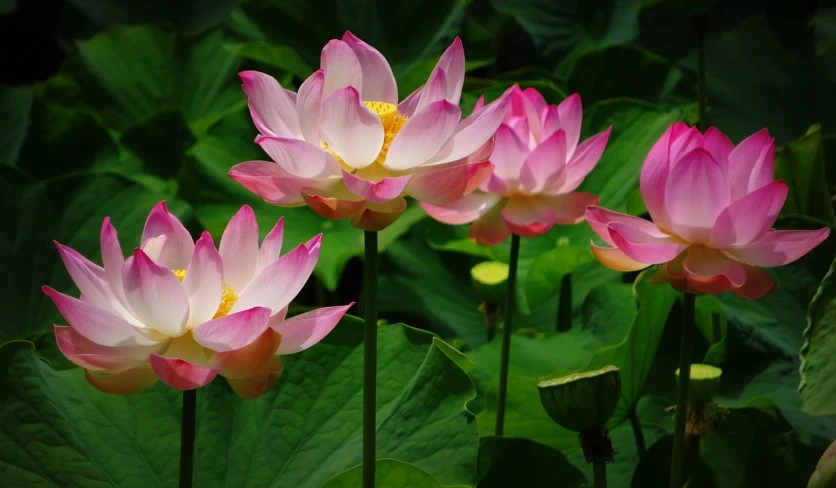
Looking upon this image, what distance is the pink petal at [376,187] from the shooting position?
0.46 metres

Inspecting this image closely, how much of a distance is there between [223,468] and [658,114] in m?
0.72

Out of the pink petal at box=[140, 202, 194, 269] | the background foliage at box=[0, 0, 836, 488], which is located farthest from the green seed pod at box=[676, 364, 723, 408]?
the pink petal at box=[140, 202, 194, 269]

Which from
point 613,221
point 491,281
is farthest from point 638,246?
point 491,281

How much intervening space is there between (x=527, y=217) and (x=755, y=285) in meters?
0.24

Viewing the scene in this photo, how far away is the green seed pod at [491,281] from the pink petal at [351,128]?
0.50 meters

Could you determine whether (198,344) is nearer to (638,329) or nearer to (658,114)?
(638,329)

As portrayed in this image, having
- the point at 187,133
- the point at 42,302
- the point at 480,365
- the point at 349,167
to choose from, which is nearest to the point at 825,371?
the point at 349,167

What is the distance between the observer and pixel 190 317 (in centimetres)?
47

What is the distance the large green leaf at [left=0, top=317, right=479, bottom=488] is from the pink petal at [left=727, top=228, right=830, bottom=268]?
0.23 m

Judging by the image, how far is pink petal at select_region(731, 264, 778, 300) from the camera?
1.78 feet

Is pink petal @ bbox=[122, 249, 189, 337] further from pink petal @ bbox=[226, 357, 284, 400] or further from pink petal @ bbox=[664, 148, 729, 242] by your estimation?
pink petal @ bbox=[664, 148, 729, 242]

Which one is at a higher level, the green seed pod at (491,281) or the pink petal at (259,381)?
the green seed pod at (491,281)

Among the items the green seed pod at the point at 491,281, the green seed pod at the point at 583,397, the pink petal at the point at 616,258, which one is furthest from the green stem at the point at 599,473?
the green seed pod at the point at 491,281

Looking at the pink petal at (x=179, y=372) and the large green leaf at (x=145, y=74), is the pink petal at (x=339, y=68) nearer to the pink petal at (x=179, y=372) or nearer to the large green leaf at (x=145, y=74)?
the pink petal at (x=179, y=372)
